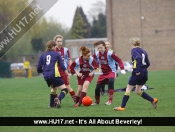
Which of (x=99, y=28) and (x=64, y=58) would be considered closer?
(x=64, y=58)

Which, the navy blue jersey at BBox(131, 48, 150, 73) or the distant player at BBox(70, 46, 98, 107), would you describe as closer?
the navy blue jersey at BBox(131, 48, 150, 73)

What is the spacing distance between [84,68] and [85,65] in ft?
0.35

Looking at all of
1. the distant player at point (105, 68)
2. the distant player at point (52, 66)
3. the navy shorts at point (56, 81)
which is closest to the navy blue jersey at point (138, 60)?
the distant player at point (105, 68)

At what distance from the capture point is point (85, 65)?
1322cm

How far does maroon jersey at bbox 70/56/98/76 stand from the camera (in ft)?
43.1

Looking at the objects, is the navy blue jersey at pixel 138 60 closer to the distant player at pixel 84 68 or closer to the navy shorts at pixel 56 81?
the distant player at pixel 84 68

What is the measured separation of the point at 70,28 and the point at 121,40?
133 feet

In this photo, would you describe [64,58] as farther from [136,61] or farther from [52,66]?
[136,61]

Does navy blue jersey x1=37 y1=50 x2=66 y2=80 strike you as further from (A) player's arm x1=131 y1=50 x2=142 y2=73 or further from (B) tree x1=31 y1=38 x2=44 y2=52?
(B) tree x1=31 y1=38 x2=44 y2=52

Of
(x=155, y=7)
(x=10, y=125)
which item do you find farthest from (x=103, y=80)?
(x=155, y=7)

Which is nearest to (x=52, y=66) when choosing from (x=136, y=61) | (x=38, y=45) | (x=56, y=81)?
(x=56, y=81)

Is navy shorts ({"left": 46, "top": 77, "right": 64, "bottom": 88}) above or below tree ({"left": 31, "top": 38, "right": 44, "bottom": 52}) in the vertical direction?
below

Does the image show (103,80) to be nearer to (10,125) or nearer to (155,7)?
(10,125)

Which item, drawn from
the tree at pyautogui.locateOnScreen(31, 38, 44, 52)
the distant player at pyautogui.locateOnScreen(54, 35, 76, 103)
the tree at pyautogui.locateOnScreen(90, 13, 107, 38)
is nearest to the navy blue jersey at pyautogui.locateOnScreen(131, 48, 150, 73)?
the distant player at pyautogui.locateOnScreen(54, 35, 76, 103)
